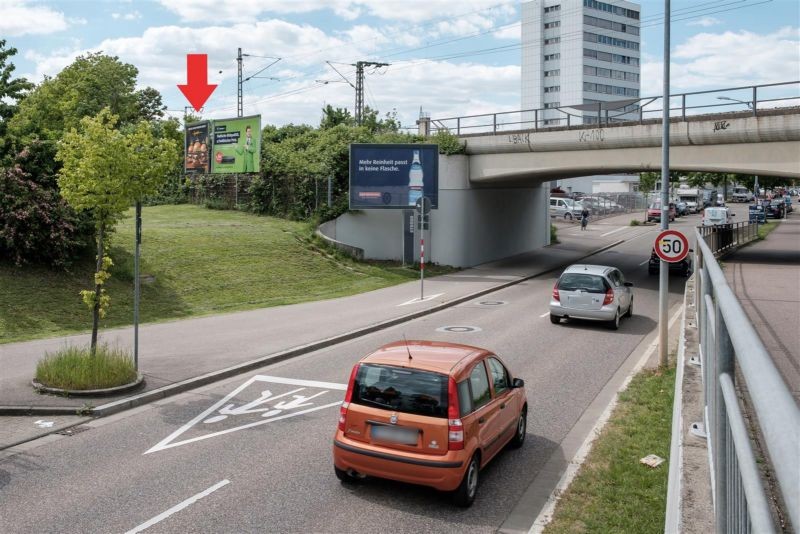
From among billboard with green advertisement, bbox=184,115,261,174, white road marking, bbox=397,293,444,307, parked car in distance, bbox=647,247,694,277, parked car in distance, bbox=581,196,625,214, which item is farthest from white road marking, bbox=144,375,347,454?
parked car in distance, bbox=581,196,625,214

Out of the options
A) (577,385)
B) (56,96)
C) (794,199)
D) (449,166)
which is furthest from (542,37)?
(577,385)

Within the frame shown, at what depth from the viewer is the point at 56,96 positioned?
25953 millimetres

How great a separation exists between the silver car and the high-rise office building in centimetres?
9867

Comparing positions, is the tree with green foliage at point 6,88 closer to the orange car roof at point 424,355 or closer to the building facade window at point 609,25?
the orange car roof at point 424,355

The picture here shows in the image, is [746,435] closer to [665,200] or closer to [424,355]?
[424,355]

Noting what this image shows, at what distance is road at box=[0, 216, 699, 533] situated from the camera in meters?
7.30

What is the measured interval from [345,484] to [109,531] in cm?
248

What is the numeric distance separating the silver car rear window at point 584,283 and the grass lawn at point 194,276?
849 centimetres

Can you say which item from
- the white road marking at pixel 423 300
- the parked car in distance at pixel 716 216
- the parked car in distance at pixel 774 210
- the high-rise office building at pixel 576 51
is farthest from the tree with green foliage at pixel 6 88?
the high-rise office building at pixel 576 51

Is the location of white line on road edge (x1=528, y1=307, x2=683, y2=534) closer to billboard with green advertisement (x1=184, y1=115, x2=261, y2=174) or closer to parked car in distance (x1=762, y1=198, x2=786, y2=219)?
billboard with green advertisement (x1=184, y1=115, x2=261, y2=174)

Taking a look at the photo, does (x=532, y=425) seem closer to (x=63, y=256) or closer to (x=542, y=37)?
(x=63, y=256)

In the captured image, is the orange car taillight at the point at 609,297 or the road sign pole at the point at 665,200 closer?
the road sign pole at the point at 665,200

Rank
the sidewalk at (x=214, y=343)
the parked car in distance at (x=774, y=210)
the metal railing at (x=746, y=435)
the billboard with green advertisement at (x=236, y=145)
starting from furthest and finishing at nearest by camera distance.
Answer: the parked car in distance at (x=774, y=210) < the billboard with green advertisement at (x=236, y=145) < the sidewalk at (x=214, y=343) < the metal railing at (x=746, y=435)

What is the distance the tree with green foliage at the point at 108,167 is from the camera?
11.9 metres
